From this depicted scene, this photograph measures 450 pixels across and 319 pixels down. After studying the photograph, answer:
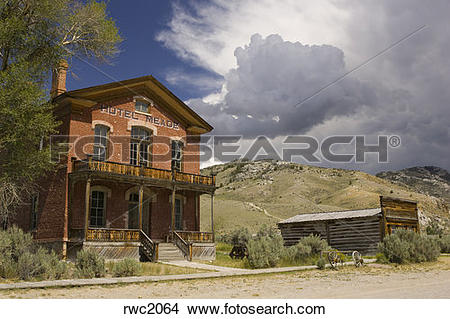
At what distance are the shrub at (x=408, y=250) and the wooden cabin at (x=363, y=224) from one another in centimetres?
428

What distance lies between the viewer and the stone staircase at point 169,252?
68.8 feet

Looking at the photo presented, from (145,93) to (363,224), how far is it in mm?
15090

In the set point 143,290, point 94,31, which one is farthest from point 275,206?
point 143,290

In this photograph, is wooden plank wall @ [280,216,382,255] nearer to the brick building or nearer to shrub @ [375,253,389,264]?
shrub @ [375,253,389,264]

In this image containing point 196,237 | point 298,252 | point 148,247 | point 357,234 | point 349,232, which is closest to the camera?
point 298,252

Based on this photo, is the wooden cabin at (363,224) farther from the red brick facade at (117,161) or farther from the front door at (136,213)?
the front door at (136,213)

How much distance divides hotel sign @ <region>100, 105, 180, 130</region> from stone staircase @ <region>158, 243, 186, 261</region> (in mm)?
7184

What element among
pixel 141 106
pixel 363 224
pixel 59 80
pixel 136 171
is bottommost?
pixel 363 224

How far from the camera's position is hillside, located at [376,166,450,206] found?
114m

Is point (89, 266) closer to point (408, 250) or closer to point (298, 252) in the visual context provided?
point (298, 252)

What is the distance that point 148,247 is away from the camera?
20594mm

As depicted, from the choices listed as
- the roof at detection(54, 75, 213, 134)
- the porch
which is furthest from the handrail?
the roof at detection(54, 75, 213, 134)

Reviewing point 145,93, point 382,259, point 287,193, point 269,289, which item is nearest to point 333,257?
point 382,259

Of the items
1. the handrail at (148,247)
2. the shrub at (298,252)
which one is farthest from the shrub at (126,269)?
the shrub at (298,252)
